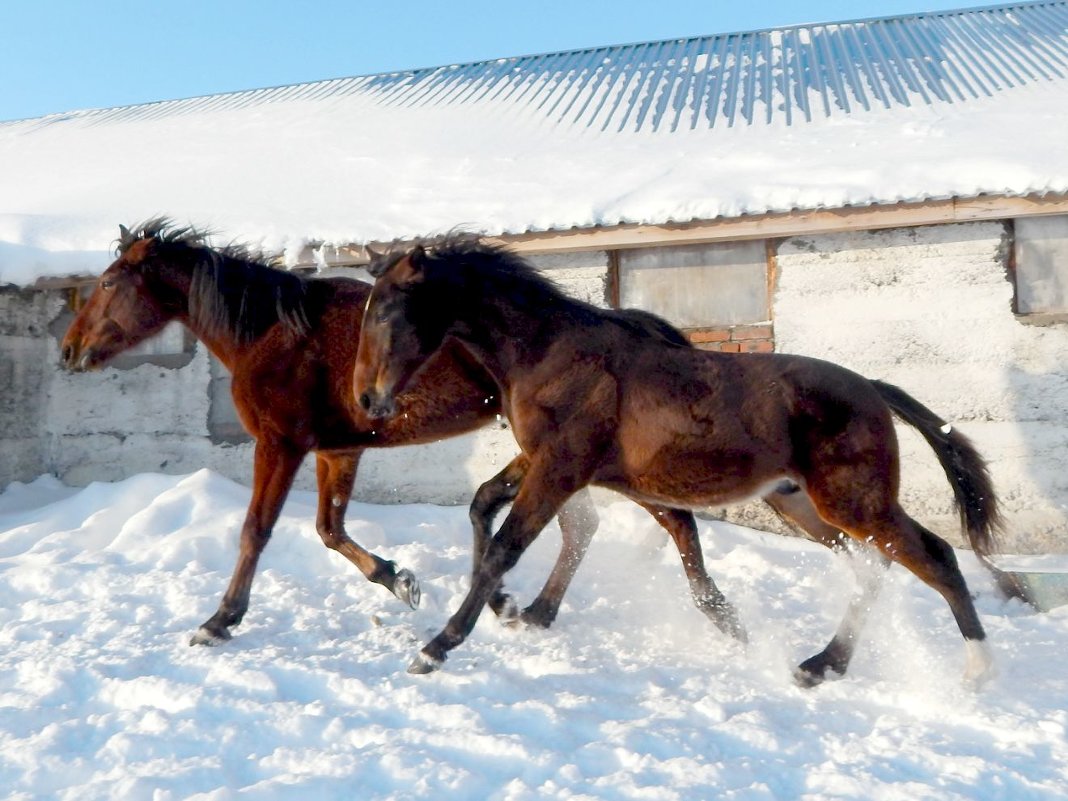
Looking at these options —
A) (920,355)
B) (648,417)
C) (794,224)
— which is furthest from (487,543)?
(920,355)

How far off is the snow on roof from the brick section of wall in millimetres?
845

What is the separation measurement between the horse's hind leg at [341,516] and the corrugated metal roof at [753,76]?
559 cm

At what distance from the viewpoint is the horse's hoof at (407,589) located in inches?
170

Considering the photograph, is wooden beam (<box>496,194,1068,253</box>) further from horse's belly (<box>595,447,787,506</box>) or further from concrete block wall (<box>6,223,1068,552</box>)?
horse's belly (<box>595,447,787,506</box>)

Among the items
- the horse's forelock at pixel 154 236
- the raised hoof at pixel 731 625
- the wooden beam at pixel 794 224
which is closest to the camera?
the raised hoof at pixel 731 625

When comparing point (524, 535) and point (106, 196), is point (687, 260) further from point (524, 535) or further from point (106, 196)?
point (106, 196)

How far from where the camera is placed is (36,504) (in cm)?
736

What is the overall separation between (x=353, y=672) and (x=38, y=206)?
22.5 feet

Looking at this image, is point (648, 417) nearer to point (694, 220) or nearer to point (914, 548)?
point (914, 548)

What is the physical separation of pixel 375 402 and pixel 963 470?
2.45 metres

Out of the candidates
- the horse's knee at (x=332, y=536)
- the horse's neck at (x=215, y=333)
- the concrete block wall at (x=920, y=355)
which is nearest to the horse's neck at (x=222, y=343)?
the horse's neck at (x=215, y=333)

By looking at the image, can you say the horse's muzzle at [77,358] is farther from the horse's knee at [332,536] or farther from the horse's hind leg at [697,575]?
the horse's hind leg at [697,575]

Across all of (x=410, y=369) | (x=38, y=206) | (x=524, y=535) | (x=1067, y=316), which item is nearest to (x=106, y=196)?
(x=38, y=206)

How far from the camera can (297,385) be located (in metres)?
4.32
